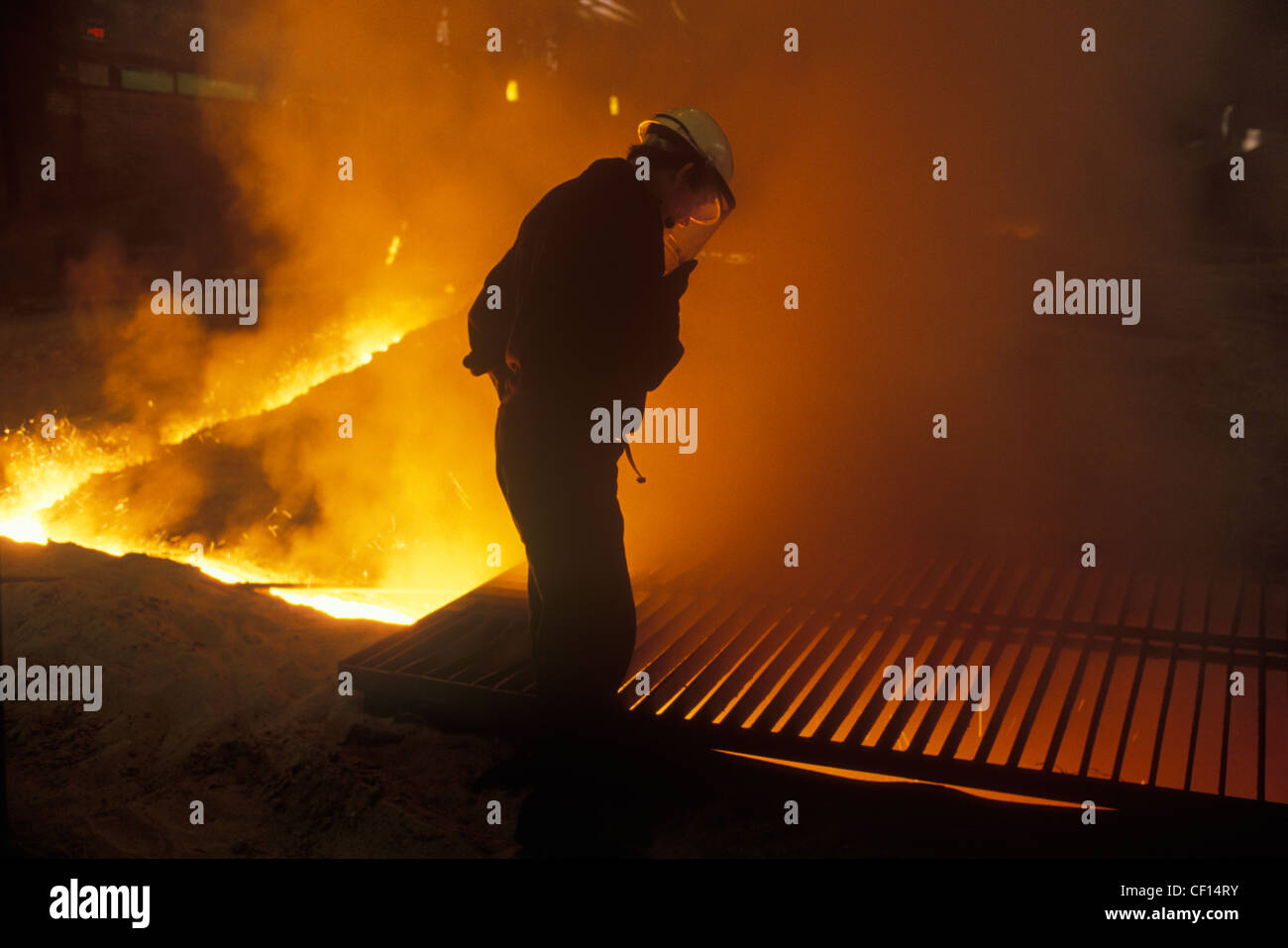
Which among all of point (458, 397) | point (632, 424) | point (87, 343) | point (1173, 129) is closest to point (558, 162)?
point (458, 397)

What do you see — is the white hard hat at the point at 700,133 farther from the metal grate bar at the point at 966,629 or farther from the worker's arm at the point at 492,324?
the metal grate bar at the point at 966,629

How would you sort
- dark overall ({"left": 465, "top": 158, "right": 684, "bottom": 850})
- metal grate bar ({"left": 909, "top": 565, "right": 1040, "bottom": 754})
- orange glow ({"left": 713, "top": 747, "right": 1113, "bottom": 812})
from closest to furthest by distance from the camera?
dark overall ({"left": 465, "top": 158, "right": 684, "bottom": 850}) → orange glow ({"left": 713, "top": 747, "right": 1113, "bottom": 812}) → metal grate bar ({"left": 909, "top": 565, "right": 1040, "bottom": 754})

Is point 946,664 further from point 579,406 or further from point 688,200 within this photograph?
Answer: point 688,200

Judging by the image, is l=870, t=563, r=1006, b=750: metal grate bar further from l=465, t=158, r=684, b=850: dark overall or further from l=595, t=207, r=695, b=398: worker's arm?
l=595, t=207, r=695, b=398: worker's arm

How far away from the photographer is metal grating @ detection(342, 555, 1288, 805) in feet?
9.29

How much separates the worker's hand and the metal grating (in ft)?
4.25

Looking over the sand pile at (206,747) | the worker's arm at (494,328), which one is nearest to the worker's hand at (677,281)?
the worker's arm at (494,328)

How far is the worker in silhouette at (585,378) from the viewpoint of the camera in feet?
8.00

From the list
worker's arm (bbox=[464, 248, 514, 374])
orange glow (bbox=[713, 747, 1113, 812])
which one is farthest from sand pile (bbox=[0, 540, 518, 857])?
worker's arm (bbox=[464, 248, 514, 374])

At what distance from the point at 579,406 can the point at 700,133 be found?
812 mm

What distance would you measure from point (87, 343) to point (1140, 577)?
8.32 m

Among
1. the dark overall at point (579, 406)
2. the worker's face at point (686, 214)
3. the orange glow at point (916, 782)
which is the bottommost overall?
the orange glow at point (916, 782)

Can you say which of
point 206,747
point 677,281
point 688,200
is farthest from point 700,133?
point 206,747

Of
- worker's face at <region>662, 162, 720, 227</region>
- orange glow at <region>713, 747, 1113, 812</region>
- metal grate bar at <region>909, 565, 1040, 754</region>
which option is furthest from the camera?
metal grate bar at <region>909, 565, 1040, 754</region>
